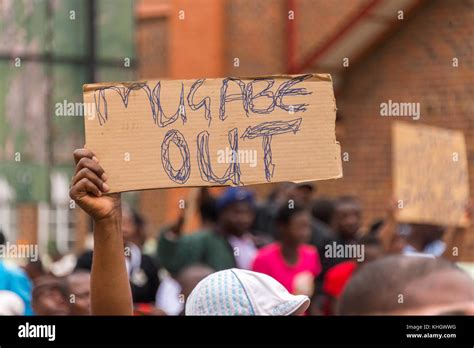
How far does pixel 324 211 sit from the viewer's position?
7.39m

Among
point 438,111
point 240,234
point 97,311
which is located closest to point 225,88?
point 97,311

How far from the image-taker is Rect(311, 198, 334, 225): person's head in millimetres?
7324

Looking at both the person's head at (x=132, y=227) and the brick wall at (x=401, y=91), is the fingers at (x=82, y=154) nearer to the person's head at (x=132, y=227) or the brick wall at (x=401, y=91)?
the person's head at (x=132, y=227)

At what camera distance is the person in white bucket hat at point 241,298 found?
2.53 metres

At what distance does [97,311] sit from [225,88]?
21.0 inches

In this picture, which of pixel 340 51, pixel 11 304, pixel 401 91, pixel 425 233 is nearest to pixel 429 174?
pixel 425 233

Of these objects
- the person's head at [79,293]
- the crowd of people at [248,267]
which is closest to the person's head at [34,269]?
the crowd of people at [248,267]

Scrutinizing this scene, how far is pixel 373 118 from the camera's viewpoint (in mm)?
11766

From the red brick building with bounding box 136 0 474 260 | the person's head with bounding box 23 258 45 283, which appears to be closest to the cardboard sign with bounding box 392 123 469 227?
the person's head with bounding box 23 258 45 283

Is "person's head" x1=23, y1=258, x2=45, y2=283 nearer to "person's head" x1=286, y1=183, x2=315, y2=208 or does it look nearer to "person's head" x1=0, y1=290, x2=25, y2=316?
"person's head" x1=286, y1=183, x2=315, y2=208

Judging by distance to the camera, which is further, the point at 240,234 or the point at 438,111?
the point at 438,111

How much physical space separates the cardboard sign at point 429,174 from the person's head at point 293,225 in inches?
26.1

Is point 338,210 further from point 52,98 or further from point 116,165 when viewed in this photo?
point 116,165

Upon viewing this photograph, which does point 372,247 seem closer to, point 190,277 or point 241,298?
point 190,277
